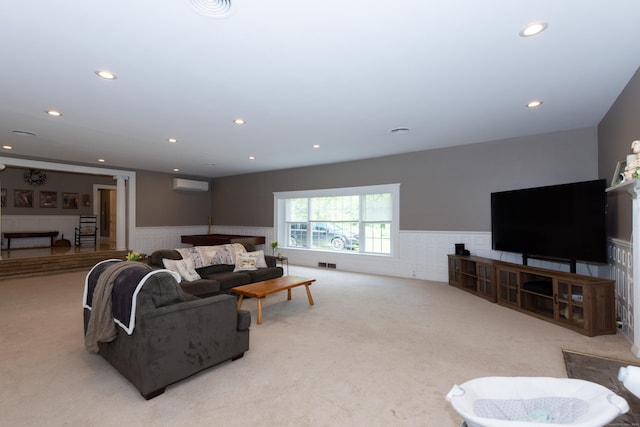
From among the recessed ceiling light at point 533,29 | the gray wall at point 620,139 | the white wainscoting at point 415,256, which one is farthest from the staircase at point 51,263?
the gray wall at point 620,139

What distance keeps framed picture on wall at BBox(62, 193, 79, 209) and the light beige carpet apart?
255 inches

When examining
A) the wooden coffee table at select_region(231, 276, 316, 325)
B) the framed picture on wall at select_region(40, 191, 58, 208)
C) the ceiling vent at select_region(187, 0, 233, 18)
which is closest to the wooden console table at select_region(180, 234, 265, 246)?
the wooden coffee table at select_region(231, 276, 316, 325)

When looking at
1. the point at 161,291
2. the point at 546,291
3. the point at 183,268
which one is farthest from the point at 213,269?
the point at 546,291

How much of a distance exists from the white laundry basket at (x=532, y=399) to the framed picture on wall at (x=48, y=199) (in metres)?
12.0

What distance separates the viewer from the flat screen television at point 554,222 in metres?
3.55

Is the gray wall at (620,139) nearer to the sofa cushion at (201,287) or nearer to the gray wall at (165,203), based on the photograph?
the sofa cushion at (201,287)

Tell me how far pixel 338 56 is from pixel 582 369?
2.91 meters

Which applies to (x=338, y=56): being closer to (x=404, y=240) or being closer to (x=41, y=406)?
(x=41, y=406)

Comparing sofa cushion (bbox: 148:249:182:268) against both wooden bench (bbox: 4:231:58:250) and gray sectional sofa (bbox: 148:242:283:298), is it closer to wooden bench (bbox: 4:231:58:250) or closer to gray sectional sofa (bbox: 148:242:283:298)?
gray sectional sofa (bbox: 148:242:283:298)

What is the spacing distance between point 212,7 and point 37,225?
10.7 m

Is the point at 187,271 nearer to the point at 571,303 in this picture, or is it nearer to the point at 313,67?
the point at 313,67

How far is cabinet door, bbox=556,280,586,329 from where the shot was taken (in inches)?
134

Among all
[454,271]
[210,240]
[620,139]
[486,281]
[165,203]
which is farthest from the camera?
[165,203]

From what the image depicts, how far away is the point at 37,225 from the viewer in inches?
360
